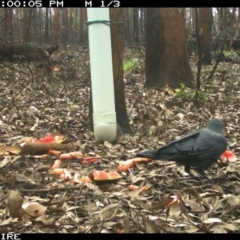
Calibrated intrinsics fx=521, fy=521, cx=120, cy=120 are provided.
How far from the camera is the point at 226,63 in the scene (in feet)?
53.4

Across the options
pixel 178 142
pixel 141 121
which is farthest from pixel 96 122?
pixel 178 142

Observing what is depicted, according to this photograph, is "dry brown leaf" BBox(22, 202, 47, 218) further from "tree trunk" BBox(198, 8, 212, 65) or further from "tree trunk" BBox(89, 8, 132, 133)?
"tree trunk" BBox(198, 8, 212, 65)

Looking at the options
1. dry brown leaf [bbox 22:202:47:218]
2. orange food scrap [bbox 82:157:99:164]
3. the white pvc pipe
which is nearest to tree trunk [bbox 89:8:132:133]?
the white pvc pipe

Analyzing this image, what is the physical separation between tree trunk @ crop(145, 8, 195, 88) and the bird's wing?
6.00 meters

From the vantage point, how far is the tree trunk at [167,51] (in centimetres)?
1012

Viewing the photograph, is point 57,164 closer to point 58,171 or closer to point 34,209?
point 58,171

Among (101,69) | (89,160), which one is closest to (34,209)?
(89,160)

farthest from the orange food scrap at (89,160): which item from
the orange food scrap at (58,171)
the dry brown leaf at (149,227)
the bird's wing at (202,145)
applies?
the dry brown leaf at (149,227)

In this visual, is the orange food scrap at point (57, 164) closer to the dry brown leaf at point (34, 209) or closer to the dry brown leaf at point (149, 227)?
the dry brown leaf at point (34, 209)

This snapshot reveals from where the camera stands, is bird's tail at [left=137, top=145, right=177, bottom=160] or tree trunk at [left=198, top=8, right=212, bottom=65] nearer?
bird's tail at [left=137, top=145, right=177, bottom=160]

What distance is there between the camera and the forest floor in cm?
322

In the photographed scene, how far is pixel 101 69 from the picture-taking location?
555 centimetres
